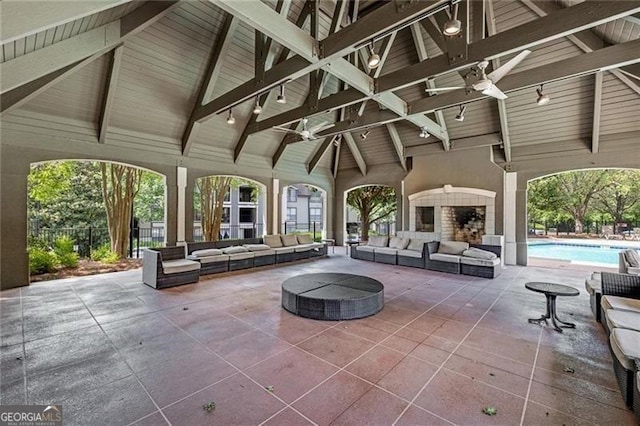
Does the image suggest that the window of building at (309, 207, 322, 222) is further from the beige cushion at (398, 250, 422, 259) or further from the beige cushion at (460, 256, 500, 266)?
the beige cushion at (460, 256, 500, 266)

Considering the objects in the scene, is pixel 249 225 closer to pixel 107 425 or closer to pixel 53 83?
pixel 53 83

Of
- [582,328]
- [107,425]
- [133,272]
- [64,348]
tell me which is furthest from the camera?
[133,272]

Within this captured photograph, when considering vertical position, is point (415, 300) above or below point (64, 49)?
below

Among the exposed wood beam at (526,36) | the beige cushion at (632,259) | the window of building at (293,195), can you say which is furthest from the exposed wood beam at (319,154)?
the window of building at (293,195)

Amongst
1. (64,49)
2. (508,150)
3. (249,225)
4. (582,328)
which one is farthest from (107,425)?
(249,225)

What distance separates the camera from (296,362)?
9.21 feet

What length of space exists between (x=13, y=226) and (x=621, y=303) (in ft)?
32.5

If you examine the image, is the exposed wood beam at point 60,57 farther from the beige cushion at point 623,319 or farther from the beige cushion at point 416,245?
the beige cushion at point 416,245

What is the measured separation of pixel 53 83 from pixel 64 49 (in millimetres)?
1553

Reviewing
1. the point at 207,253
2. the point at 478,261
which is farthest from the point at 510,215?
the point at 207,253

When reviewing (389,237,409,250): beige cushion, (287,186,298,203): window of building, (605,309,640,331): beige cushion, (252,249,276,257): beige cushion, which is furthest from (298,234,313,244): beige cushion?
(287,186,298,203): window of building

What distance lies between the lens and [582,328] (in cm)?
370

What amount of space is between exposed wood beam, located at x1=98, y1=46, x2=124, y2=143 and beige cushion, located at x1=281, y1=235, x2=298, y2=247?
5258mm

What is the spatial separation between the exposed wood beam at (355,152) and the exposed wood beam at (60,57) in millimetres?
6644
